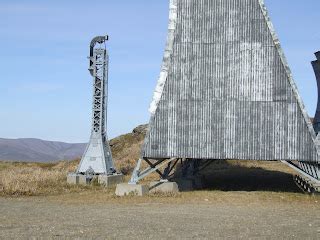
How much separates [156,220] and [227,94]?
13266 mm

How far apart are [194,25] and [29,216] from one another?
16.0 meters

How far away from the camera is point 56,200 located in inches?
945

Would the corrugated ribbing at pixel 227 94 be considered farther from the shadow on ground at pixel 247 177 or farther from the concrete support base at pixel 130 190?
the shadow on ground at pixel 247 177

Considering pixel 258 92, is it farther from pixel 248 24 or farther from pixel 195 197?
pixel 195 197

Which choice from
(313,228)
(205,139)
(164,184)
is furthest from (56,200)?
(313,228)

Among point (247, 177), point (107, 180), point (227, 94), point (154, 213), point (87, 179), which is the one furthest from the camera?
point (247, 177)

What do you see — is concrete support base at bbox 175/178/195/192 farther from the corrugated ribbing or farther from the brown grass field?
the corrugated ribbing

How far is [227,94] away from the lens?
91.7ft

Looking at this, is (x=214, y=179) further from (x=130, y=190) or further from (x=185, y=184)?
(x=130, y=190)

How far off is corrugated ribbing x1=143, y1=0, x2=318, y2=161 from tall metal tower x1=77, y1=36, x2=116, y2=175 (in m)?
8.10

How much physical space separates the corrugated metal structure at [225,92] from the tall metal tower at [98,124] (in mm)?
8073

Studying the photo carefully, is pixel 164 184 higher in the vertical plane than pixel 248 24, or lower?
lower

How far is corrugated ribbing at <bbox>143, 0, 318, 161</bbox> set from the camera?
1077 inches

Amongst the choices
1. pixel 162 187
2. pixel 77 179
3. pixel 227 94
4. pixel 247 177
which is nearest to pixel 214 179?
pixel 247 177
